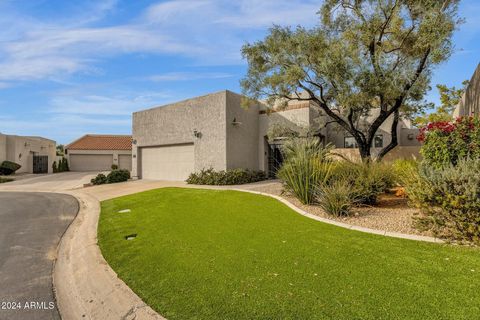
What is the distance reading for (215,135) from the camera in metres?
15.3

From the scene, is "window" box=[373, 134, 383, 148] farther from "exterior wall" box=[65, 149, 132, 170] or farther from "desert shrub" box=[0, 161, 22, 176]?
"desert shrub" box=[0, 161, 22, 176]

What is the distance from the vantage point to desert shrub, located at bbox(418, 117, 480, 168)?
604cm

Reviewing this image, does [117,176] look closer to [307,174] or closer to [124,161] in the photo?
[307,174]

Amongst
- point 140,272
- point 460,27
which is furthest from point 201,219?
point 460,27

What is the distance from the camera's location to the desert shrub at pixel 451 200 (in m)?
4.20

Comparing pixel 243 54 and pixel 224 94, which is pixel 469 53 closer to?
pixel 243 54

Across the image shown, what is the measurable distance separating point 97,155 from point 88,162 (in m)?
1.39

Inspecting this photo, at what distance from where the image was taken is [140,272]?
3910 mm

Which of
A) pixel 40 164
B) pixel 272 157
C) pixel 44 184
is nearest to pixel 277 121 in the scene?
pixel 272 157

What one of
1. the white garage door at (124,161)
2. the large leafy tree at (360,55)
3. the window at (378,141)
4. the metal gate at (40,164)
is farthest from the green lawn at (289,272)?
the metal gate at (40,164)

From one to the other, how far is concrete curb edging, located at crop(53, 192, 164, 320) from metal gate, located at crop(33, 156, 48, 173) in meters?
30.6

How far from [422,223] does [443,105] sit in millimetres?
26073

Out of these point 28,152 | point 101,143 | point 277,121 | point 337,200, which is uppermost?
point 277,121

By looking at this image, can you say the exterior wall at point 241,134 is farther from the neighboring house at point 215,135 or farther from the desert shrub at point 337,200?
the desert shrub at point 337,200
